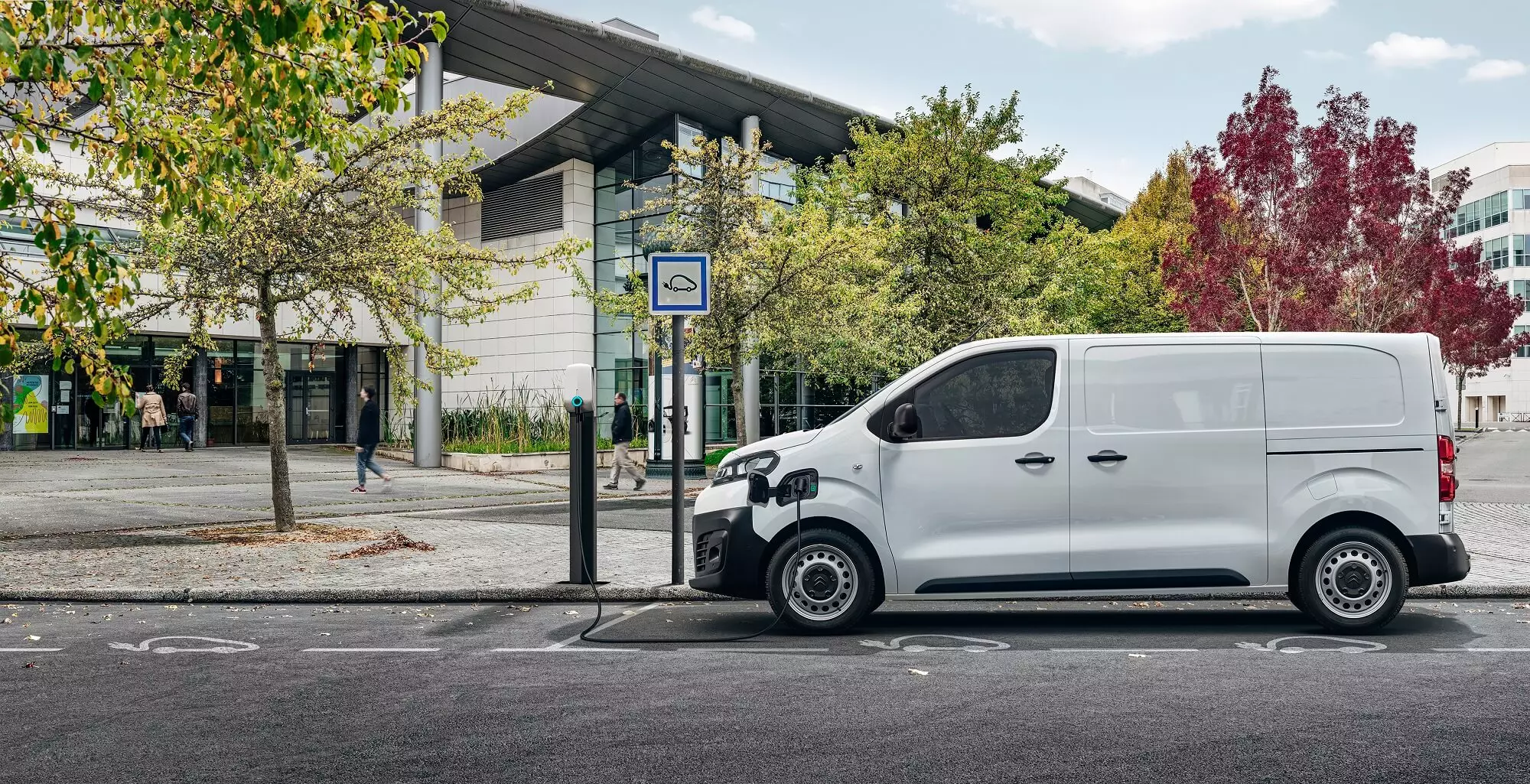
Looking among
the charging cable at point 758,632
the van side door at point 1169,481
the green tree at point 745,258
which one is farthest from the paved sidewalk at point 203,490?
the van side door at point 1169,481

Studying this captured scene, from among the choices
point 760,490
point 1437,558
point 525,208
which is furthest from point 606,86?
point 1437,558

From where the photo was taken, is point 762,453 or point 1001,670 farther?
point 762,453

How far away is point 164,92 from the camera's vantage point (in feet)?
25.6

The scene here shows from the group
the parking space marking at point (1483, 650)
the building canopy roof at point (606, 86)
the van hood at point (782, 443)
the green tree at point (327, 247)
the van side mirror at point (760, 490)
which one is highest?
the building canopy roof at point (606, 86)

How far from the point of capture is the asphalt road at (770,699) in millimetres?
4488

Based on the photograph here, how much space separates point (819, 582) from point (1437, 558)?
3.61 m

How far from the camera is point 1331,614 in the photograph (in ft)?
23.9

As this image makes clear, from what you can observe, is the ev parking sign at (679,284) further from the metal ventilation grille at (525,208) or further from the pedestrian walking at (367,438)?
the metal ventilation grille at (525,208)

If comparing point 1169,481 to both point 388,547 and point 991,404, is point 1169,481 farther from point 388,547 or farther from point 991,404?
point 388,547

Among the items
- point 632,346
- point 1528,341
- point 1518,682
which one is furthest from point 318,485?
point 1528,341

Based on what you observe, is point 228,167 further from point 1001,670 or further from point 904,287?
point 904,287

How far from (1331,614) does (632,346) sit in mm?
29179

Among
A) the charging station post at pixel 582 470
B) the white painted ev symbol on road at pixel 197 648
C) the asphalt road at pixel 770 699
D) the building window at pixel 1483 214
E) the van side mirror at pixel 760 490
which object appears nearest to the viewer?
the asphalt road at pixel 770 699

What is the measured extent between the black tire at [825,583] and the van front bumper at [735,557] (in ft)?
0.37
